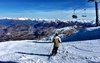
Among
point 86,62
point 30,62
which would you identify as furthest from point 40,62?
point 86,62

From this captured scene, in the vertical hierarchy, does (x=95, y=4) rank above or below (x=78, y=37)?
above

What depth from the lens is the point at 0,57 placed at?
2269cm

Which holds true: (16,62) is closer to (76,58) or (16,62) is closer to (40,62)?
(40,62)

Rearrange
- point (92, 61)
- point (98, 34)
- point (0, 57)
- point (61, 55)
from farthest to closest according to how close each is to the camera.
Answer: point (98, 34) → point (0, 57) → point (61, 55) → point (92, 61)

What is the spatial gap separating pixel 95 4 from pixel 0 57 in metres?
28.6

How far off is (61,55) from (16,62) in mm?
3921

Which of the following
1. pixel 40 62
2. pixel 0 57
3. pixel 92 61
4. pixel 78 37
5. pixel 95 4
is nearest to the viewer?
pixel 92 61

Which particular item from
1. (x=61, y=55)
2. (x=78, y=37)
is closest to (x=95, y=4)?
(x=78, y=37)

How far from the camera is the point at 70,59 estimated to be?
1869 cm

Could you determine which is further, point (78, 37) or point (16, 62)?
point (78, 37)

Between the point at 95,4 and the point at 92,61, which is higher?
the point at 95,4

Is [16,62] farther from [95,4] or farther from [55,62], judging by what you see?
[95,4]

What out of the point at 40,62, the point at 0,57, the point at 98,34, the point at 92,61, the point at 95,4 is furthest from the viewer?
the point at 95,4

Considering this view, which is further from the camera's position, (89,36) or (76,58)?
(89,36)
